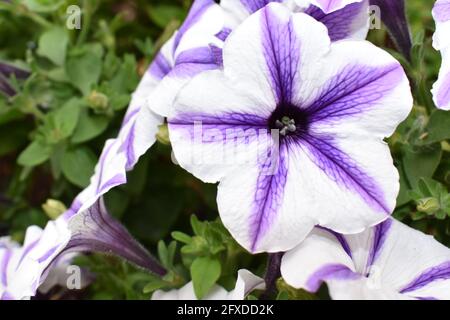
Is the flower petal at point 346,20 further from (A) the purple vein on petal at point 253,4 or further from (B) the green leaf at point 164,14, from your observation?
(B) the green leaf at point 164,14

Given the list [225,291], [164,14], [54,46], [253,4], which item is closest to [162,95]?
[253,4]

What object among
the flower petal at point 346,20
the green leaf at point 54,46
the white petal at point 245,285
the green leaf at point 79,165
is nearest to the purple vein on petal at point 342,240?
the white petal at point 245,285

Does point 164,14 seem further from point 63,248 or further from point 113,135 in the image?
point 63,248

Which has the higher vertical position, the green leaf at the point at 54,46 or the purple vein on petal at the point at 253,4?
the purple vein on petal at the point at 253,4

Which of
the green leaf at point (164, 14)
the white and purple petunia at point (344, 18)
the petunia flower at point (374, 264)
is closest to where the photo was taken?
the petunia flower at point (374, 264)

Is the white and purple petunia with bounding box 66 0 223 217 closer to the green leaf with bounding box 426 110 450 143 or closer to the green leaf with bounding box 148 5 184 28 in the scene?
the green leaf with bounding box 426 110 450 143
